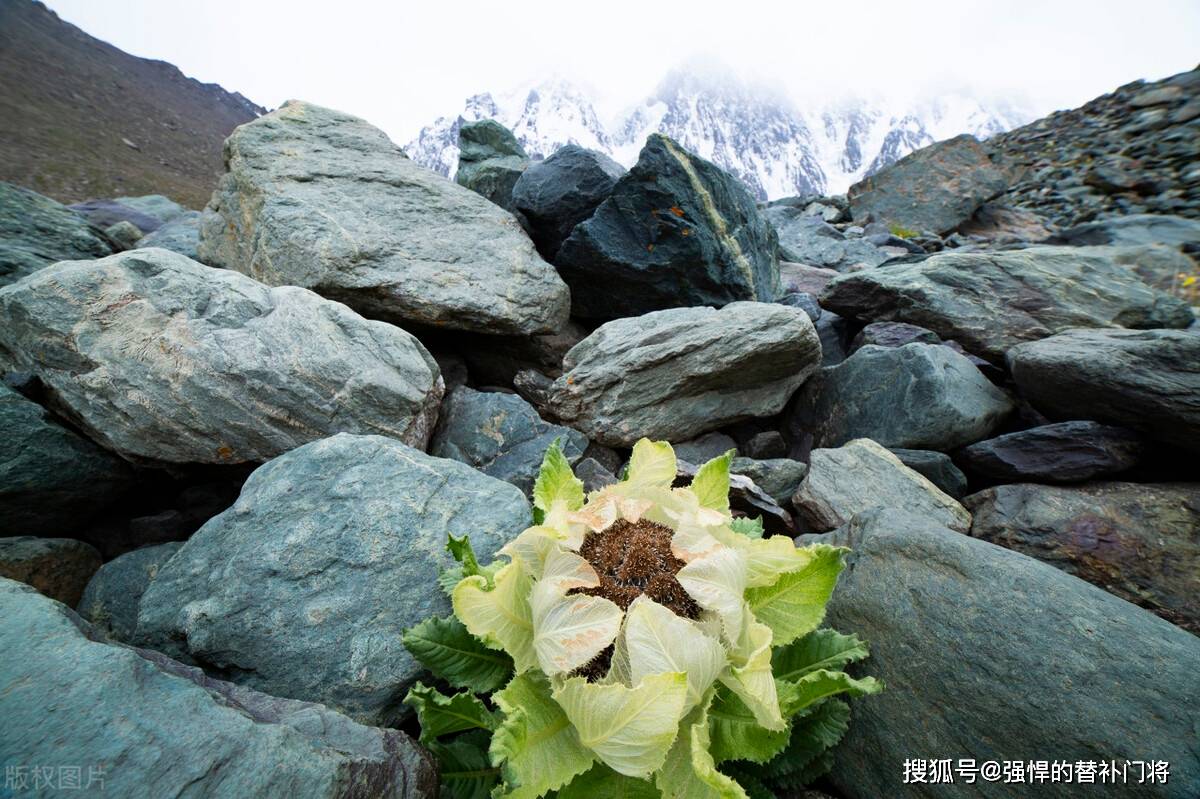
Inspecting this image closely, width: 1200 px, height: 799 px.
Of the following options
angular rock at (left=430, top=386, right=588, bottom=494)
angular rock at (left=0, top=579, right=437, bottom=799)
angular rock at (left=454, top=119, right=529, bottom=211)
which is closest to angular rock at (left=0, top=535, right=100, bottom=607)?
angular rock at (left=0, top=579, right=437, bottom=799)

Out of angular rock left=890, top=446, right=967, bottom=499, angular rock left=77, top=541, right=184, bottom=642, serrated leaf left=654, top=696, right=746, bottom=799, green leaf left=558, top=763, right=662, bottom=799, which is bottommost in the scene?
angular rock left=77, top=541, right=184, bottom=642

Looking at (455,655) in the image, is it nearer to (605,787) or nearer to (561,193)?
(605,787)

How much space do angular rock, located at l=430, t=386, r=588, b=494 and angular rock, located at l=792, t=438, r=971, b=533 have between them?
1.62m

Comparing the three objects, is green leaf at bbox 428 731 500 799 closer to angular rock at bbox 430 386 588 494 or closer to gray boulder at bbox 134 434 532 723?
gray boulder at bbox 134 434 532 723

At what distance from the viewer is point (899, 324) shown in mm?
5109

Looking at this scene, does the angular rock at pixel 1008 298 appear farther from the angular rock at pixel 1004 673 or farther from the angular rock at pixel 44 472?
the angular rock at pixel 44 472

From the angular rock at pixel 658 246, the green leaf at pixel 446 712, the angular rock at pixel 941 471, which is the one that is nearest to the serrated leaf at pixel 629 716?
the green leaf at pixel 446 712

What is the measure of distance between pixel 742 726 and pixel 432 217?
4957 mm

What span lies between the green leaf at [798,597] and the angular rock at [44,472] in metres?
3.67

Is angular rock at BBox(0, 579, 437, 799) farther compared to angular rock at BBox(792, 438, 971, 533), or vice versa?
angular rock at BBox(792, 438, 971, 533)

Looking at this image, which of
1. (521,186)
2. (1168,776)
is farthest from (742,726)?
(521,186)

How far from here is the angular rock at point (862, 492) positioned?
3.23 m

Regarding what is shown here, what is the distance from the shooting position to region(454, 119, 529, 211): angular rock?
6812 mm

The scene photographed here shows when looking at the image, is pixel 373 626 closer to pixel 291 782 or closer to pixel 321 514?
pixel 321 514
